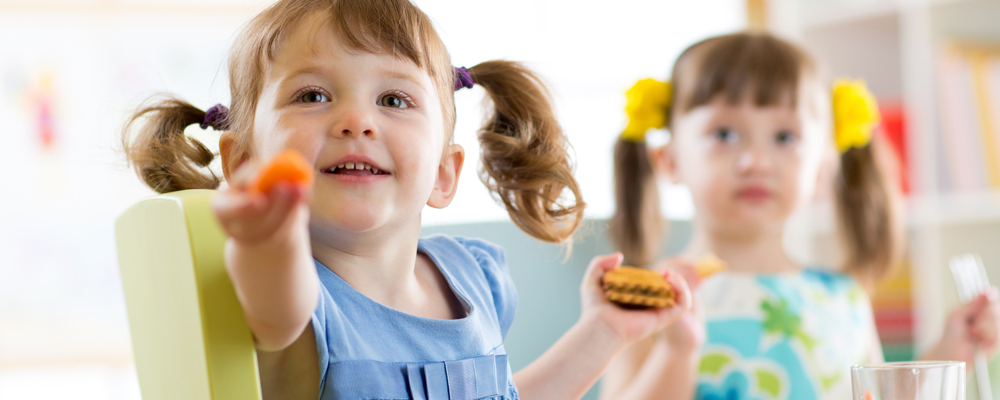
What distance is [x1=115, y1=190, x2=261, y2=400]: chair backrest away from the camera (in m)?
0.49

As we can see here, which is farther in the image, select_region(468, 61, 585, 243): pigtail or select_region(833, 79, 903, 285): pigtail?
select_region(833, 79, 903, 285): pigtail

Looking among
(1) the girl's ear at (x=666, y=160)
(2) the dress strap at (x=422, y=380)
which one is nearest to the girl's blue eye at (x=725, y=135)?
(1) the girl's ear at (x=666, y=160)

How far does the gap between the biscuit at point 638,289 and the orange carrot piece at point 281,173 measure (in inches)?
21.4

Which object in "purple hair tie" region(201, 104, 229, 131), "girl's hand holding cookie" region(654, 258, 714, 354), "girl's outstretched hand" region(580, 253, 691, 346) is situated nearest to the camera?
"purple hair tie" region(201, 104, 229, 131)

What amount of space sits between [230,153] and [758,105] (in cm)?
78

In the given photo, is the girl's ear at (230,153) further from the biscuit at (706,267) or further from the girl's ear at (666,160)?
the girl's ear at (666,160)

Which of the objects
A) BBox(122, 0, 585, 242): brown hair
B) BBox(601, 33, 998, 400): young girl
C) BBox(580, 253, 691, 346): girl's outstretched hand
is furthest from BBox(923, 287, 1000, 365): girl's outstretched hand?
BBox(122, 0, 585, 242): brown hair

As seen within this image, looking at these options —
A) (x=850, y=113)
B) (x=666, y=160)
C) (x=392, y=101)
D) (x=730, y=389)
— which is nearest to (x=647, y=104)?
(x=666, y=160)

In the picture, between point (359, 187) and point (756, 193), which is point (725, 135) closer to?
point (756, 193)

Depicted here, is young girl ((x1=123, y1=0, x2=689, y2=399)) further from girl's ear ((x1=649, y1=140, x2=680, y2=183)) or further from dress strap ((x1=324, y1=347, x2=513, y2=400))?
girl's ear ((x1=649, y1=140, x2=680, y2=183))

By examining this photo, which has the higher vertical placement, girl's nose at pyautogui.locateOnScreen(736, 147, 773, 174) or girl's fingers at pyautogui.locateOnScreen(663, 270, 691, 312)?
girl's nose at pyautogui.locateOnScreen(736, 147, 773, 174)

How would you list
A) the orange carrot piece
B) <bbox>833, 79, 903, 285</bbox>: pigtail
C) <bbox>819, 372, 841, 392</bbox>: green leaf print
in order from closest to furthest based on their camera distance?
the orange carrot piece, <bbox>819, 372, 841, 392</bbox>: green leaf print, <bbox>833, 79, 903, 285</bbox>: pigtail

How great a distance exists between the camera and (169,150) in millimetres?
707

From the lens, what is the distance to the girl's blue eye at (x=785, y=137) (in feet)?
4.00
